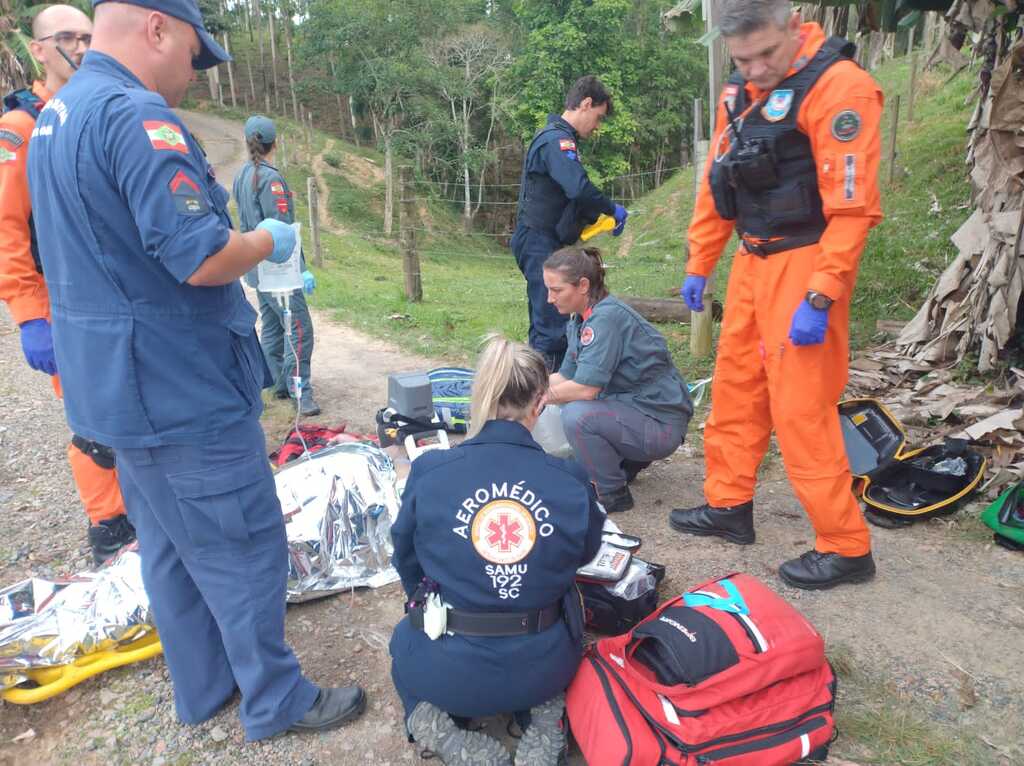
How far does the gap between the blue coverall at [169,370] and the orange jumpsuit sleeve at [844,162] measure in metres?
2.05

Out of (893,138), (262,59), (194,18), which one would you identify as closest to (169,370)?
(194,18)

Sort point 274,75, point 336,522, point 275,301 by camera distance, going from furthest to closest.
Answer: point 274,75 → point 275,301 → point 336,522

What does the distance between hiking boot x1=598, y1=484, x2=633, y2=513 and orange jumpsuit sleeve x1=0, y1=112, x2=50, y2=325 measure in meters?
2.69

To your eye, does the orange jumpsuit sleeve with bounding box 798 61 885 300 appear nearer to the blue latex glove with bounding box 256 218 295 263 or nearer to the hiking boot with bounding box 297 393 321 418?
the blue latex glove with bounding box 256 218 295 263

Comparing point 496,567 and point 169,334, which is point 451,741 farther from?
point 169,334

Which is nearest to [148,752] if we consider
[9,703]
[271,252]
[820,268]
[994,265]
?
[9,703]

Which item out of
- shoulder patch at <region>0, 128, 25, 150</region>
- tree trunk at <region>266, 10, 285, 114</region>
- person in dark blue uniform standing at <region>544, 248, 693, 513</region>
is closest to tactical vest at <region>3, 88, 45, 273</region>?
shoulder patch at <region>0, 128, 25, 150</region>

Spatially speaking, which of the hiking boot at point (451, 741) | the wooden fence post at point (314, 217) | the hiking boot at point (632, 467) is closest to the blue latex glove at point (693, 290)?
the hiking boot at point (632, 467)

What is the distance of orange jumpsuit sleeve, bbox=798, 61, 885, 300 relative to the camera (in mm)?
2510

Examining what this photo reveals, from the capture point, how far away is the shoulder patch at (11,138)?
108 inches

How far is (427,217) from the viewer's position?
2902 centimetres

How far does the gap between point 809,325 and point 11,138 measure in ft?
10.3

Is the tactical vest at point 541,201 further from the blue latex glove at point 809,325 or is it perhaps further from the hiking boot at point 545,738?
the hiking boot at point 545,738

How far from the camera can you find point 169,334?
1.92 metres
